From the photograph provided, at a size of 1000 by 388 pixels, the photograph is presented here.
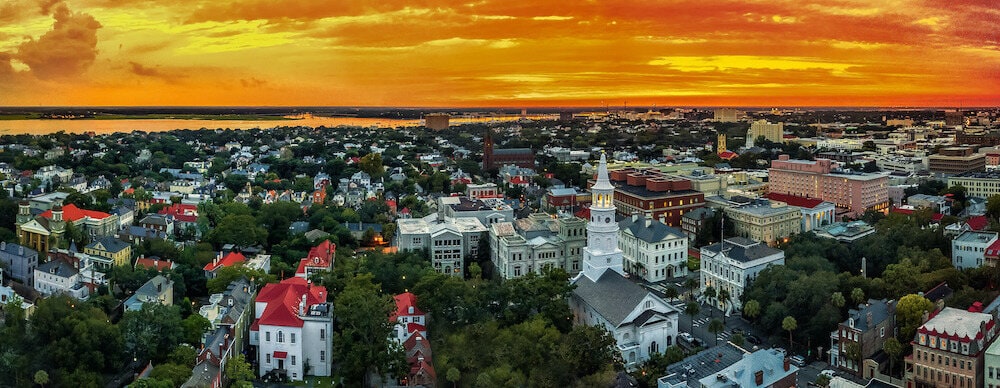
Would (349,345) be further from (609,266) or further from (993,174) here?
(993,174)

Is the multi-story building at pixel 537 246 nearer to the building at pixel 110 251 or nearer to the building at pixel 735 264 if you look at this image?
the building at pixel 735 264

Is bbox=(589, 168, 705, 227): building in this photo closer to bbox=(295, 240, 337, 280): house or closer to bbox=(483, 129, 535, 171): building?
bbox=(295, 240, 337, 280): house

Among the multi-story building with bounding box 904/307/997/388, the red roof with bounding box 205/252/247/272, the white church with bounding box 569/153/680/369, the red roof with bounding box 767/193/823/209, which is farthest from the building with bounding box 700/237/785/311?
the red roof with bounding box 205/252/247/272

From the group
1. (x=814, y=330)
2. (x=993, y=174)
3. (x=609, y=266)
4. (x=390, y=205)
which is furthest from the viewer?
(x=993, y=174)

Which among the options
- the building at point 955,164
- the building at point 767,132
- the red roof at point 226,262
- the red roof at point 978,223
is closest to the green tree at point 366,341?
the red roof at point 226,262

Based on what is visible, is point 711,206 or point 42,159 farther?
point 42,159

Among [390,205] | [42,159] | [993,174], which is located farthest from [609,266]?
[42,159]

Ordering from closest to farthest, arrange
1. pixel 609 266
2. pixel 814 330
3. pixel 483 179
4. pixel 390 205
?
pixel 814 330
pixel 609 266
pixel 390 205
pixel 483 179
